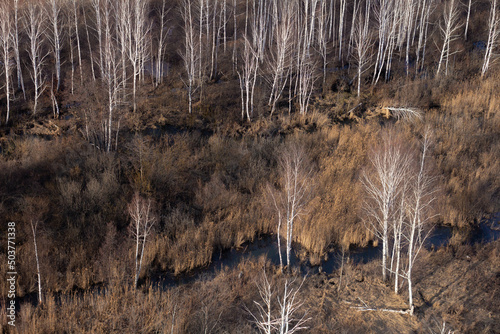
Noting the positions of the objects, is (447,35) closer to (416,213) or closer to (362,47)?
(362,47)

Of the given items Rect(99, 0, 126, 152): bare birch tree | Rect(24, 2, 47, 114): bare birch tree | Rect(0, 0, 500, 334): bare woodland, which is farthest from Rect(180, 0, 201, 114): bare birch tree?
Rect(24, 2, 47, 114): bare birch tree

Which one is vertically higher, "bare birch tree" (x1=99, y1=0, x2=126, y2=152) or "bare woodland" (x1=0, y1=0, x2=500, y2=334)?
"bare birch tree" (x1=99, y1=0, x2=126, y2=152)

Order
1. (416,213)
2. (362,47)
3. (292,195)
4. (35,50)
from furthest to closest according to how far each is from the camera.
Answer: (362,47), (35,50), (292,195), (416,213)

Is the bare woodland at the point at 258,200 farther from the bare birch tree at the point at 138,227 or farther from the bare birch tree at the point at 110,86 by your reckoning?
the bare birch tree at the point at 110,86

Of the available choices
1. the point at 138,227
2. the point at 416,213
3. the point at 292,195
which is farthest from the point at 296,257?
the point at 138,227

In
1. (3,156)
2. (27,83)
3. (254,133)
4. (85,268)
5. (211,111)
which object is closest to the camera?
(85,268)

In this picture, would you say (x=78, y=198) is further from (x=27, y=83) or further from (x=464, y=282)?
(x=27, y=83)

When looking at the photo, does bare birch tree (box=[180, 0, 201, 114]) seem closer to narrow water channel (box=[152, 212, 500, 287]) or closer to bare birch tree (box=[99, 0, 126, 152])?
bare birch tree (box=[99, 0, 126, 152])

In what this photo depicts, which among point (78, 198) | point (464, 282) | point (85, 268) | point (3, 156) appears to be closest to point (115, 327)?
point (85, 268)
